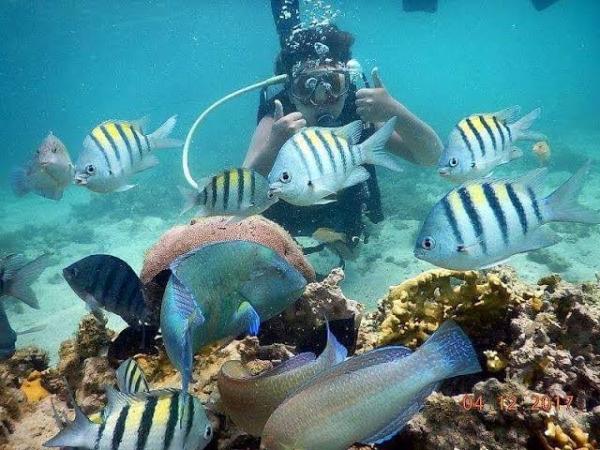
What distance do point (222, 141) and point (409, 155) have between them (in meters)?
40.0

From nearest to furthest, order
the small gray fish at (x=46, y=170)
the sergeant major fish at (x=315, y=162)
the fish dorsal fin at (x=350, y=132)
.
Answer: the sergeant major fish at (x=315, y=162) < the fish dorsal fin at (x=350, y=132) < the small gray fish at (x=46, y=170)

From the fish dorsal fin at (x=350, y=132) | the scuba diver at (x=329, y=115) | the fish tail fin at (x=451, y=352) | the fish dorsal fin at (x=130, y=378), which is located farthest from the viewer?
the scuba diver at (x=329, y=115)

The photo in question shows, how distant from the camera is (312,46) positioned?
21.1 ft

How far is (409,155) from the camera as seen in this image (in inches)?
265

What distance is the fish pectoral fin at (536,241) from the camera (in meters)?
1.97

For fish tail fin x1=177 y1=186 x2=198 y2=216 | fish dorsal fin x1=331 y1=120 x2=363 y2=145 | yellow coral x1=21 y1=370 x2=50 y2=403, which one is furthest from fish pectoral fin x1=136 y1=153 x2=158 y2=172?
yellow coral x1=21 y1=370 x2=50 y2=403

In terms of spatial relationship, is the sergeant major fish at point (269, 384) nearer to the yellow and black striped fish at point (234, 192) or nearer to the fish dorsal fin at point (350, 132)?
the yellow and black striped fish at point (234, 192)

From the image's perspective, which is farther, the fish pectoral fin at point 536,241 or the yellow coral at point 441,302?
the yellow coral at point 441,302

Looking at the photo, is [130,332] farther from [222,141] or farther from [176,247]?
[222,141]

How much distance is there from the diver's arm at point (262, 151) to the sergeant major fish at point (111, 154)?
1.57m

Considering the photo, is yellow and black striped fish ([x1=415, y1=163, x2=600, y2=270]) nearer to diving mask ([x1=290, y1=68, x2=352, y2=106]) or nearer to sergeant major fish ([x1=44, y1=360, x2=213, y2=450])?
sergeant major fish ([x1=44, y1=360, x2=213, y2=450])

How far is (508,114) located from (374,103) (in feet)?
6.91

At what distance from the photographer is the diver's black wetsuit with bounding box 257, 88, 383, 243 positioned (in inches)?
258

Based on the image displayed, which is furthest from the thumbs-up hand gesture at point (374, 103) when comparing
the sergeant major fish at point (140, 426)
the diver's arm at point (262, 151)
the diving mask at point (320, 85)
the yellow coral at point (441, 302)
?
the sergeant major fish at point (140, 426)
